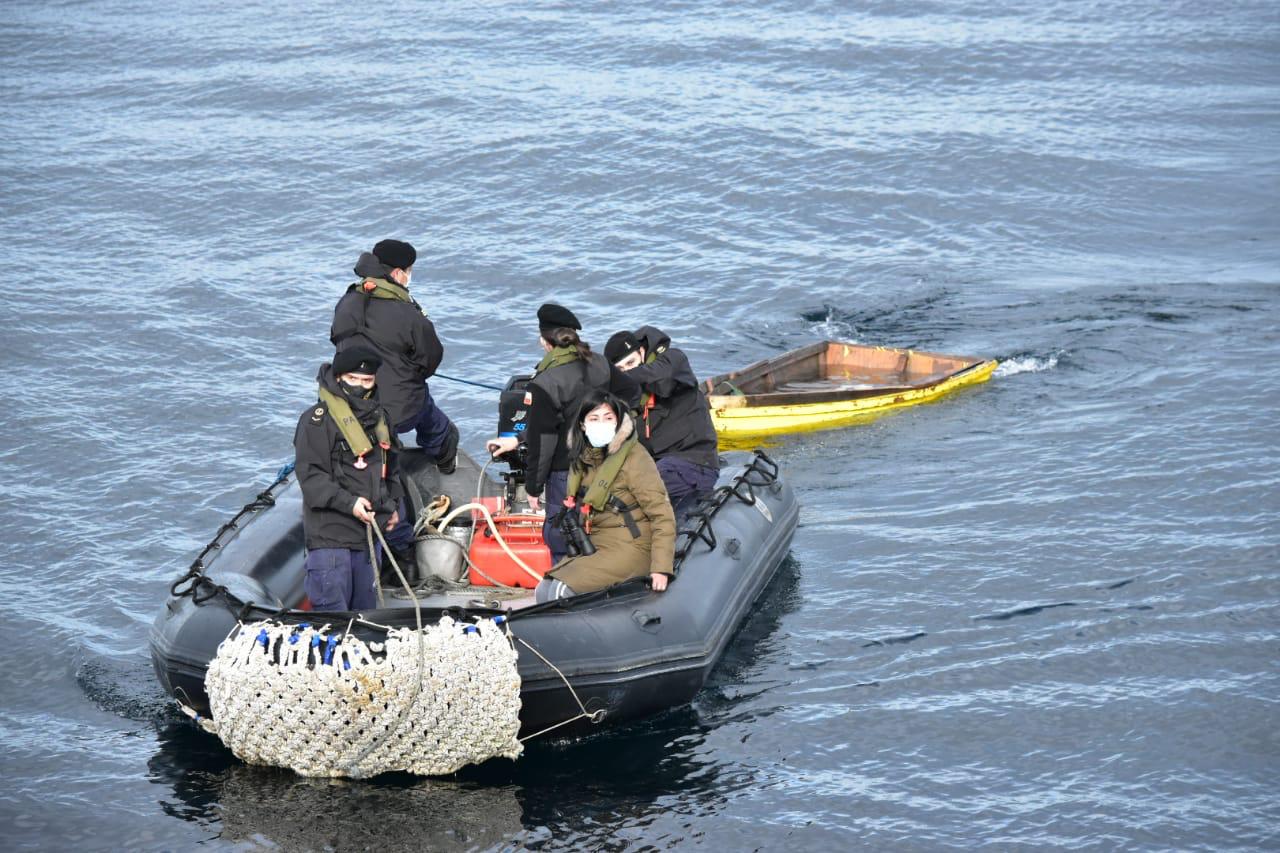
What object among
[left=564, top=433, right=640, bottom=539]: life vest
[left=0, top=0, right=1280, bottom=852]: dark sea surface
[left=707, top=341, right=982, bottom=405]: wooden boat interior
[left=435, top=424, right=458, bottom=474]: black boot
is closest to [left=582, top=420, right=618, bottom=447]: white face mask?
[left=564, top=433, right=640, bottom=539]: life vest

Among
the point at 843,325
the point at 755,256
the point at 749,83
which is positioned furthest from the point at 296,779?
the point at 749,83

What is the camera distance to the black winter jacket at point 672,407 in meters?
10.5

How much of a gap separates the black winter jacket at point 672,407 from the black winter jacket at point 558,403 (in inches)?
17.4

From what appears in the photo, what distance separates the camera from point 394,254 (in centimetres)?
1055

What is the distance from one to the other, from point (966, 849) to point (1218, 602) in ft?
12.9

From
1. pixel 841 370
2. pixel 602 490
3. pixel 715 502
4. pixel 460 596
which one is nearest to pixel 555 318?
pixel 602 490

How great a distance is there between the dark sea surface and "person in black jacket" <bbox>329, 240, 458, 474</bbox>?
8.86ft

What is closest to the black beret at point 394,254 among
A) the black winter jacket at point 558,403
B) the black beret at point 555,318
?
the black beret at point 555,318

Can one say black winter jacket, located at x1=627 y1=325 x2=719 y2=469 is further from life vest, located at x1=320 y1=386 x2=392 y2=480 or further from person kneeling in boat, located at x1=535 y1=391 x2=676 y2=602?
life vest, located at x1=320 y1=386 x2=392 y2=480

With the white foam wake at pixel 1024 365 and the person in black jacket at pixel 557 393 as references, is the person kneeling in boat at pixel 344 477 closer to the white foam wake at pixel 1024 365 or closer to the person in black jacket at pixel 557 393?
the person in black jacket at pixel 557 393

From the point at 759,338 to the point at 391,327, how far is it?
8813 mm

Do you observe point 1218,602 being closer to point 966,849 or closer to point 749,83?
point 966,849

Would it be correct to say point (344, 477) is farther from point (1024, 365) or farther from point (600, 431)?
point (1024, 365)

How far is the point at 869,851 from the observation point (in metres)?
8.76
